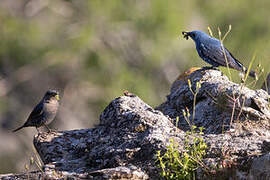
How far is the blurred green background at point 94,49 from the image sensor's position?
17.7 m

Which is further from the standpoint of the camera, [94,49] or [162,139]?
[94,49]

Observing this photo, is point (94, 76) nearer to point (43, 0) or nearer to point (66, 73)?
point (66, 73)

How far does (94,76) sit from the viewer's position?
1816 centimetres

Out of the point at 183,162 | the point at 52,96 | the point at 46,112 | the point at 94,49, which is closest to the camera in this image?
the point at 183,162

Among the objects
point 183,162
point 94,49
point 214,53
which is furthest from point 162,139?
point 94,49

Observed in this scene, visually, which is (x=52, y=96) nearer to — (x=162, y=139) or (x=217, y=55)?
(x=217, y=55)

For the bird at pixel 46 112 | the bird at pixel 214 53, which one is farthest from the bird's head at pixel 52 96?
the bird at pixel 214 53

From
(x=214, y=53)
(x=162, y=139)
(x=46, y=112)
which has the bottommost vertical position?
(x=162, y=139)

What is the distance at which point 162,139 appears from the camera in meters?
4.14

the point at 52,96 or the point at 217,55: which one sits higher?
the point at 52,96

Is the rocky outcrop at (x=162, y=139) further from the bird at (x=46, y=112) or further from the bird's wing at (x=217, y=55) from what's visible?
the bird at (x=46, y=112)

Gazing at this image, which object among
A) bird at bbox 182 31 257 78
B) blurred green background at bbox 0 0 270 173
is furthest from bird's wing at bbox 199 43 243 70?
blurred green background at bbox 0 0 270 173

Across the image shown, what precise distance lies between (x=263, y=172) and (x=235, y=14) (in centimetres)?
1730

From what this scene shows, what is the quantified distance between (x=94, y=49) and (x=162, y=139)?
14809 mm
